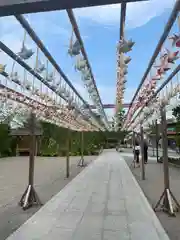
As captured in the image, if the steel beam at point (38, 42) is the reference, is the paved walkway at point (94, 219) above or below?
below

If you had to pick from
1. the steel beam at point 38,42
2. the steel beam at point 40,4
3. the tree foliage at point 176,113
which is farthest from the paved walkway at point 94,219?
the tree foliage at point 176,113

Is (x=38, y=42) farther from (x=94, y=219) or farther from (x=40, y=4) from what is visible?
(x=94, y=219)

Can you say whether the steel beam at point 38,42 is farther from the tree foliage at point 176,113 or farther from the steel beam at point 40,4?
the tree foliage at point 176,113

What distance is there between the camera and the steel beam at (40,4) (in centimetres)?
169

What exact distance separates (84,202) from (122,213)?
909mm

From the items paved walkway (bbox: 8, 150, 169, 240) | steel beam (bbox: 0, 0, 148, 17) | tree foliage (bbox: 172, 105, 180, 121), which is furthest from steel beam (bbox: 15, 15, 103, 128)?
tree foliage (bbox: 172, 105, 180, 121)

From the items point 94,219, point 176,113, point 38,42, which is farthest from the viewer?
point 176,113

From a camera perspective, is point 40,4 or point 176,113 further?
point 176,113

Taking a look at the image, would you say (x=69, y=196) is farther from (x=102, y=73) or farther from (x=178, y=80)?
(x=178, y=80)

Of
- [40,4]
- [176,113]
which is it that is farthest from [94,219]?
[176,113]

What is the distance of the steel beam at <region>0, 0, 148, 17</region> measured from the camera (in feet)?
5.55

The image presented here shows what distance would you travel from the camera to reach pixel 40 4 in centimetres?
172

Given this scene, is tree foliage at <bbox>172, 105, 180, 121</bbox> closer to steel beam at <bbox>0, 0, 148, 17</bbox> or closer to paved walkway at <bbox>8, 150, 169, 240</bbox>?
paved walkway at <bbox>8, 150, 169, 240</bbox>

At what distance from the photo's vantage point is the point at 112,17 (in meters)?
3.26
